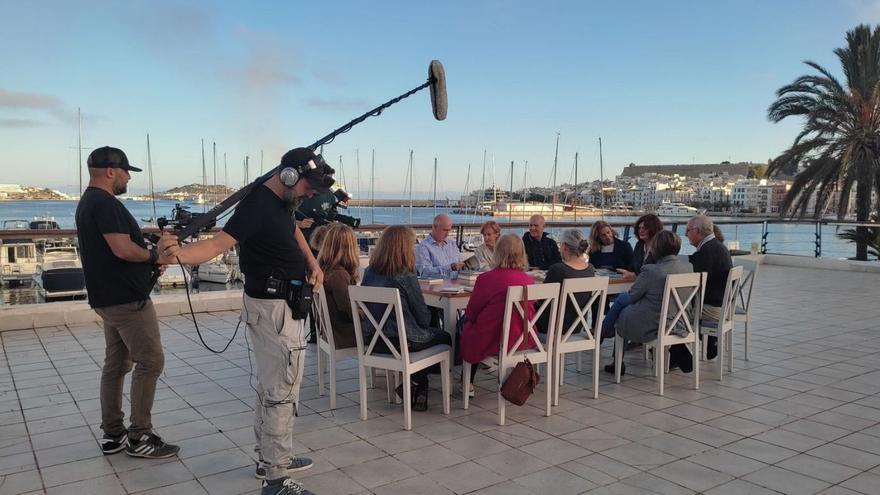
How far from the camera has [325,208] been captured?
5.30 metres

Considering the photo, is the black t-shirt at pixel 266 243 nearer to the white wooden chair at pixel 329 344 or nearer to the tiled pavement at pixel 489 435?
the tiled pavement at pixel 489 435

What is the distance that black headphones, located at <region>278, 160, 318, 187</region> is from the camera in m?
2.43

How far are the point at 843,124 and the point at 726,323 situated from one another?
457 inches

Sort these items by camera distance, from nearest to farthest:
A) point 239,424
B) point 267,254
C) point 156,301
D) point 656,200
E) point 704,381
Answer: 1. point 267,254
2. point 239,424
3. point 704,381
4. point 156,301
5. point 656,200

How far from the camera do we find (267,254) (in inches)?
98.6

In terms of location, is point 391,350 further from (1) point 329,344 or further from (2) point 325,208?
(2) point 325,208

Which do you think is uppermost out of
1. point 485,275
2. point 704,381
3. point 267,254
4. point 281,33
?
point 281,33

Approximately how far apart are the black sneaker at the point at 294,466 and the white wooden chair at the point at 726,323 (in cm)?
309

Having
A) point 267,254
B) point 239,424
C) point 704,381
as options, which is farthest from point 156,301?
point 704,381

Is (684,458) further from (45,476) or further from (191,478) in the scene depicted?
(45,476)

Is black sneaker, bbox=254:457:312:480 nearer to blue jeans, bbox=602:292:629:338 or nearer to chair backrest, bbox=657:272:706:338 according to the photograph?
chair backrest, bbox=657:272:706:338

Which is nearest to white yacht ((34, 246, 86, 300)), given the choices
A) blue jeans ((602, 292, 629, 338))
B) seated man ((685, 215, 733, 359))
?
blue jeans ((602, 292, 629, 338))

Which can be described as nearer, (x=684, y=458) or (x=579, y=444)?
(x=684, y=458)

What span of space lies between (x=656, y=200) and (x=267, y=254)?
1255 inches
